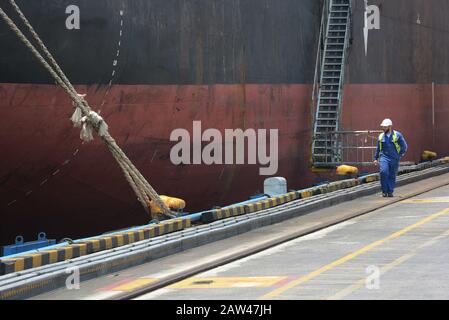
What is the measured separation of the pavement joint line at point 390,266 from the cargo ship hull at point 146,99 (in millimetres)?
4138

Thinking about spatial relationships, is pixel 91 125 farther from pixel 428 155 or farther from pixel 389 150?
pixel 428 155

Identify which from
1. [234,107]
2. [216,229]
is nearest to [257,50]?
[234,107]

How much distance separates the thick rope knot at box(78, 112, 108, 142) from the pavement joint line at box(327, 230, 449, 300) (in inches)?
149

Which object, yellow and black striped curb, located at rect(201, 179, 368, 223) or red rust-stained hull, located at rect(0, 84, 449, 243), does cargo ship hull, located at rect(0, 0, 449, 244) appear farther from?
yellow and black striped curb, located at rect(201, 179, 368, 223)

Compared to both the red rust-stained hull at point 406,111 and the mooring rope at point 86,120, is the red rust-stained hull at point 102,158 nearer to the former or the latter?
the mooring rope at point 86,120

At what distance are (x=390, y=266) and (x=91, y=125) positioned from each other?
4.03 m

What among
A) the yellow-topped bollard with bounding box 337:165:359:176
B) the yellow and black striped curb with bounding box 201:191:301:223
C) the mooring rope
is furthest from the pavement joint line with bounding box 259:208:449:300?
the yellow-topped bollard with bounding box 337:165:359:176

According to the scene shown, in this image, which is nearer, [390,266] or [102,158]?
[390,266]

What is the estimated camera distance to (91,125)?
11.0 metres

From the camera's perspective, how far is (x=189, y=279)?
344 inches

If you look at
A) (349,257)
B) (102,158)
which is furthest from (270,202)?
(349,257)

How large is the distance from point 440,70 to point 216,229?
15.4 metres

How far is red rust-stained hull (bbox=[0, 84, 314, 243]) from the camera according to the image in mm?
11156

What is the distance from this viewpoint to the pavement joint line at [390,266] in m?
7.74
